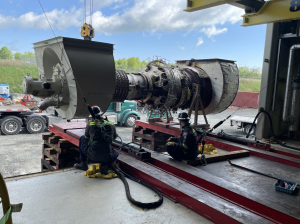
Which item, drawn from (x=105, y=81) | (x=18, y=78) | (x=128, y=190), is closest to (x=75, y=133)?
(x=105, y=81)

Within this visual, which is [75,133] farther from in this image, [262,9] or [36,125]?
[36,125]

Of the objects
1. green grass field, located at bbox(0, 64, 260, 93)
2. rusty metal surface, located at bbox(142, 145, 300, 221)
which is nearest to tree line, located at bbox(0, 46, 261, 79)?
green grass field, located at bbox(0, 64, 260, 93)

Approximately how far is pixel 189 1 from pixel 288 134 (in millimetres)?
4261

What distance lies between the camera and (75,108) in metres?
3.76

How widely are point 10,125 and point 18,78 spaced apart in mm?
27679

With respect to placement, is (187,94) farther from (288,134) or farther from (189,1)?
(288,134)

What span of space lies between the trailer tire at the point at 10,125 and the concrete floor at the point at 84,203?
26.4 feet

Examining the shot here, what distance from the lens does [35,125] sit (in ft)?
36.6

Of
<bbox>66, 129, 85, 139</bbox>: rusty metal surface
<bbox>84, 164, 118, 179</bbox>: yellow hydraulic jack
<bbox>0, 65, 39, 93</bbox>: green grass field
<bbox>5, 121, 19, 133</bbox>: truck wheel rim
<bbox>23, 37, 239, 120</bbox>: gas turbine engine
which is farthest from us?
<bbox>0, 65, 39, 93</bbox>: green grass field

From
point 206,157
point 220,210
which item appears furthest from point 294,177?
point 220,210

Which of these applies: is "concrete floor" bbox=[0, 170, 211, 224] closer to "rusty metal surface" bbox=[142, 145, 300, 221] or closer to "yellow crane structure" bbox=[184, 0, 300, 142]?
"rusty metal surface" bbox=[142, 145, 300, 221]

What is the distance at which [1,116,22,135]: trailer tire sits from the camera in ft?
34.1

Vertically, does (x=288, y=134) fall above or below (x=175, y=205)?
above

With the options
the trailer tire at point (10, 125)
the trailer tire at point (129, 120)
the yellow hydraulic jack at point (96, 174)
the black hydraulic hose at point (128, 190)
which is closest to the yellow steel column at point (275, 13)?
the black hydraulic hose at point (128, 190)
